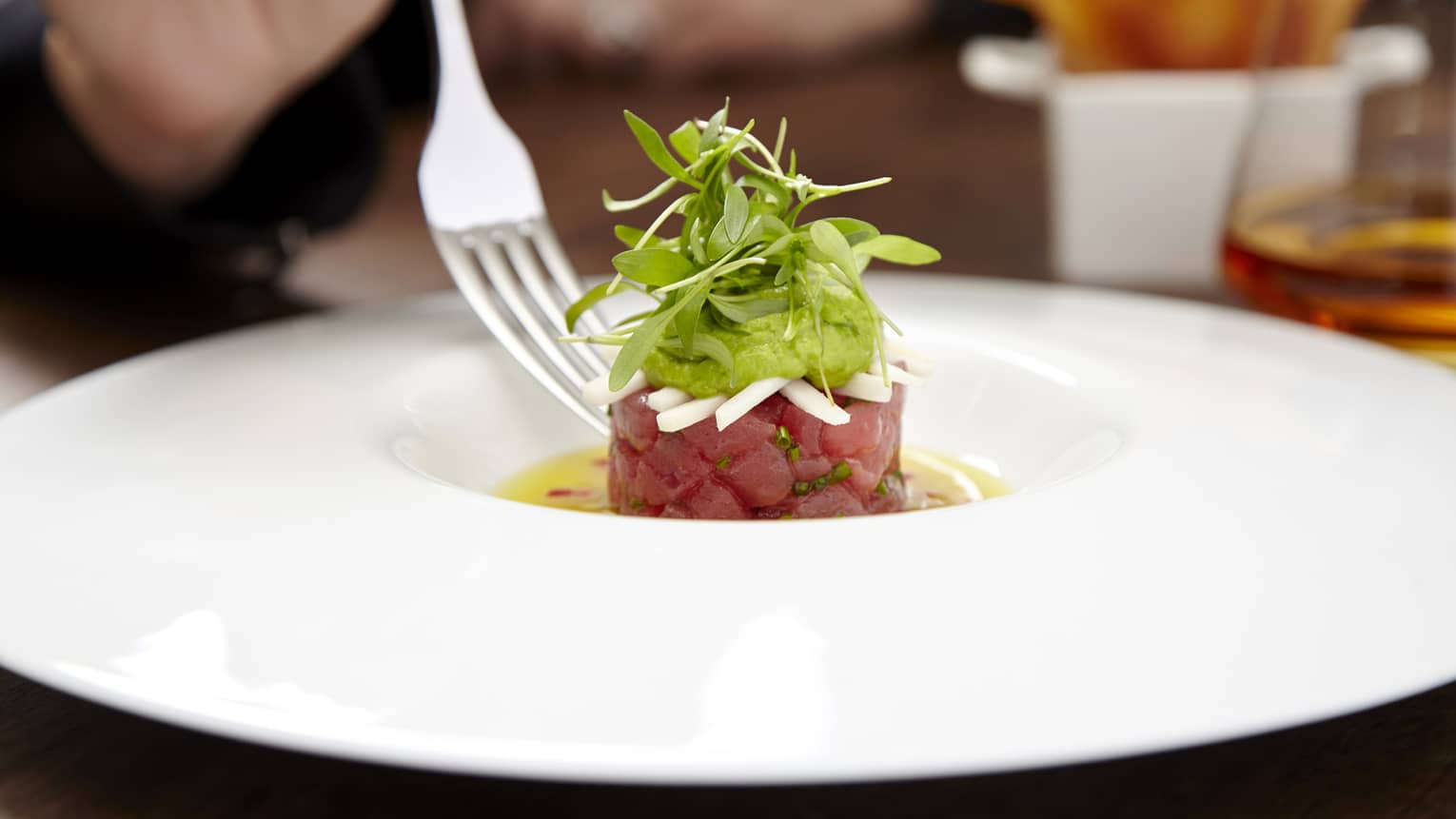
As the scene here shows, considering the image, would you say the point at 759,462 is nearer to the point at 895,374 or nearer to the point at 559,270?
the point at 895,374

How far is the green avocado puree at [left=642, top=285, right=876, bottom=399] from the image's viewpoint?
3.56 ft

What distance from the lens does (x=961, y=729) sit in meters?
0.61

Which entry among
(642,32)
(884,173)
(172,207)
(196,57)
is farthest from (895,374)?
(642,32)

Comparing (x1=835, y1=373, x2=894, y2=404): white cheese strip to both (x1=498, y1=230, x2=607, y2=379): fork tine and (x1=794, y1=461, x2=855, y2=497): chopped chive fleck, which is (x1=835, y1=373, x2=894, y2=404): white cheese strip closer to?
(x1=794, y1=461, x2=855, y2=497): chopped chive fleck

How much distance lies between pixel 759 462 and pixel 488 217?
49 centimetres

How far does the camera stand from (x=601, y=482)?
1.35 metres

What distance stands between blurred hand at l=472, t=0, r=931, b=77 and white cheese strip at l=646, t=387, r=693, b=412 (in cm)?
333

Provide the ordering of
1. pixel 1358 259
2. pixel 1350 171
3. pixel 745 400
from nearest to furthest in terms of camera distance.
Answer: pixel 745 400, pixel 1358 259, pixel 1350 171

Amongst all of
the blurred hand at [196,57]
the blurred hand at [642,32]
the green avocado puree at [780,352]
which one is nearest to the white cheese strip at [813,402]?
the green avocado puree at [780,352]

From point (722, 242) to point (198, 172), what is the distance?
4.46 feet

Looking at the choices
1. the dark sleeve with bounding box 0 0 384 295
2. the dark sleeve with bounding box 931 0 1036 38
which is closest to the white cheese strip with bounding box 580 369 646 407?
the dark sleeve with bounding box 0 0 384 295

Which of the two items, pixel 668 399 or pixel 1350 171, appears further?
pixel 1350 171

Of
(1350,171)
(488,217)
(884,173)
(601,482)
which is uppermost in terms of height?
(488,217)

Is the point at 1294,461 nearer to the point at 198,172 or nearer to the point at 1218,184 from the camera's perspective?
the point at 1218,184
